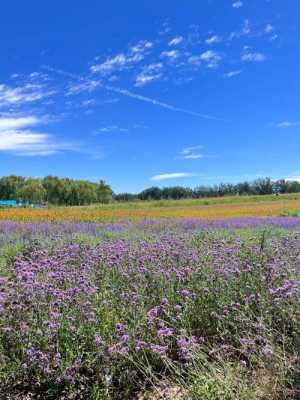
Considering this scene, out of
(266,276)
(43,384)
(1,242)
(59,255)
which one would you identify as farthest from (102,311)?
(1,242)

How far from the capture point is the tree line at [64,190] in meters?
89.5

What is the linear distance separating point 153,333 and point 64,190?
9310 cm

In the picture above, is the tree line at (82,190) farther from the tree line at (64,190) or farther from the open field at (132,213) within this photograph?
the open field at (132,213)

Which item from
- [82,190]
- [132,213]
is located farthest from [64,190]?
[132,213]

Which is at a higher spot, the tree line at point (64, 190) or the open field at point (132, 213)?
the tree line at point (64, 190)

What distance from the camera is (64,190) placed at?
94.2m

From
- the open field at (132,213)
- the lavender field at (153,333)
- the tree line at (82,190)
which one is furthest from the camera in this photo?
the tree line at (82,190)

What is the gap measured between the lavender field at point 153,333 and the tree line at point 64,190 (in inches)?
3214

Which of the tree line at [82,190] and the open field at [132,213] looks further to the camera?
the tree line at [82,190]

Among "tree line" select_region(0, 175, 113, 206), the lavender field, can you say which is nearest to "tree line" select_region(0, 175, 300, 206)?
"tree line" select_region(0, 175, 113, 206)

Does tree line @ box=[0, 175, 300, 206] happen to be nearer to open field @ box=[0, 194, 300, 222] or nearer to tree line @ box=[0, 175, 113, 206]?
tree line @ box=[0, 175, 113, 206]

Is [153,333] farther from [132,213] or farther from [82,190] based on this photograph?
[82,190]

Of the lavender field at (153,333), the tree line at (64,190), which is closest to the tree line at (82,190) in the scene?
the tree line at (64,190)

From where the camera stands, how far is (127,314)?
3.58m
